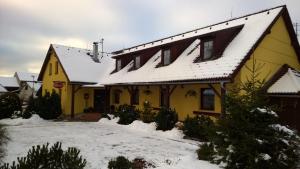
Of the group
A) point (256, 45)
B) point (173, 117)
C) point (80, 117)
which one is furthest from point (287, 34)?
point (80, 117)

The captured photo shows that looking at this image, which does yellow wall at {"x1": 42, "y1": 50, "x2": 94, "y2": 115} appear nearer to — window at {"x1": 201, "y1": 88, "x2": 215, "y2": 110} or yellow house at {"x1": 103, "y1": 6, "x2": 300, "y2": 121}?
yellow house at {"x1": 103, "y1": 6, "x2": 300, "y2": 121}

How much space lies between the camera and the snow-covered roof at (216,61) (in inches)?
593

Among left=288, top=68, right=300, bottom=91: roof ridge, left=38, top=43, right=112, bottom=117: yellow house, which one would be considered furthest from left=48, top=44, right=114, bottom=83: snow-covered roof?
left=288, top=68, right=300, bottom=91: roof ridge

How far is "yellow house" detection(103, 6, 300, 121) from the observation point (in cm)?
1519

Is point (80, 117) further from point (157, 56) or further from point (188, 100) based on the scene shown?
point (188, 100)

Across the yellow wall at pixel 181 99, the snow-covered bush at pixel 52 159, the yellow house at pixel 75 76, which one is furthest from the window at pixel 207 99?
the snow-covered bush at pixel 52 159

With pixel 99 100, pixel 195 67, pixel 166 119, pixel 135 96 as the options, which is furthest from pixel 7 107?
pixel 195 67

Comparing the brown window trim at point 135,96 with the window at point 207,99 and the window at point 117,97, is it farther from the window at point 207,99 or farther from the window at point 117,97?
the window at point 207,99

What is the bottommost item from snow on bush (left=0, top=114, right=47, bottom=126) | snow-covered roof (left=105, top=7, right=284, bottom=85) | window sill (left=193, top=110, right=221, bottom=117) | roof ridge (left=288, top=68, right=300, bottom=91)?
snow on bush (left=0, top=114, right=47, bottom=126)

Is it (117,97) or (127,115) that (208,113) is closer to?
(127,115)

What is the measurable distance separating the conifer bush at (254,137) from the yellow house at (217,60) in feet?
17.8

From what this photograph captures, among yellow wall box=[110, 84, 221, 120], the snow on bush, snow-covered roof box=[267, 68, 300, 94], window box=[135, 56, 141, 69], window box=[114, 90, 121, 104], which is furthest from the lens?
window box=[114, 90, 121, 104]

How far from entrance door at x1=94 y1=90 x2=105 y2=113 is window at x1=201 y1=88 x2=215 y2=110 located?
1264 cm

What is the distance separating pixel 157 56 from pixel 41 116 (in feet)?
32.6
